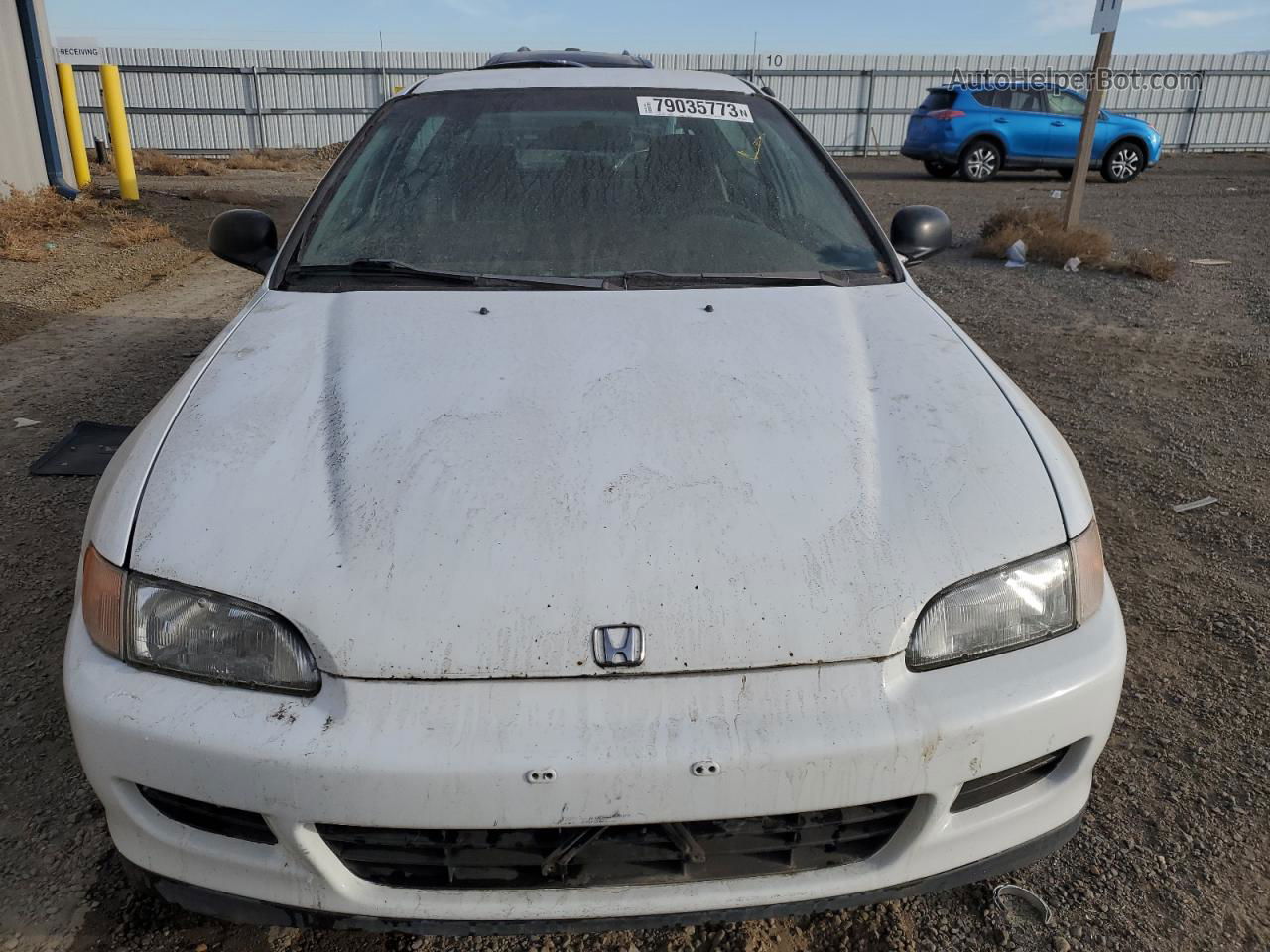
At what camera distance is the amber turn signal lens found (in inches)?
60.6

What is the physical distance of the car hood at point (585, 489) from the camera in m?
1.47

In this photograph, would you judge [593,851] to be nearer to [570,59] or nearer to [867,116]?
[570,59]

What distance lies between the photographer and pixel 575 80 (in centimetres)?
300

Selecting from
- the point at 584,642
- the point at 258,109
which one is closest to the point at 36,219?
the point at 584,642

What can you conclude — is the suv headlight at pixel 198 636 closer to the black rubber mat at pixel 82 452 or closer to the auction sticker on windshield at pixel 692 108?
the auction sticker on windshield at pixel 692 108

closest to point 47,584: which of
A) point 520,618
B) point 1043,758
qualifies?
point 520,618

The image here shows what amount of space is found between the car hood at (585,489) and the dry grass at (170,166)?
54.5ft

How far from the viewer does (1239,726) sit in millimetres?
2428

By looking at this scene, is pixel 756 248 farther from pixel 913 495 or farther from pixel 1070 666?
pixel 1070 666

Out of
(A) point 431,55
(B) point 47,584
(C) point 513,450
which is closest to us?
(C) point 513,450

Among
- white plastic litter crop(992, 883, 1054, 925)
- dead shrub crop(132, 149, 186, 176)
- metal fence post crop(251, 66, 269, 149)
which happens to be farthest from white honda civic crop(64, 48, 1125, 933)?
metal fence post crop(251, 66, 269, 149)

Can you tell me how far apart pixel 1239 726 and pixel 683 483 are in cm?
178

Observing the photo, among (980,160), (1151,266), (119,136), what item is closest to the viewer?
(1151,266)

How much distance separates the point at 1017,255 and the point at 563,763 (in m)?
8.23
